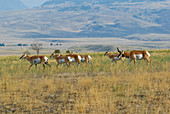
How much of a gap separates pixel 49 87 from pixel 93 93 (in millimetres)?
2707

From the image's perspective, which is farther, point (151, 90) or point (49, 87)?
point (49, 87)

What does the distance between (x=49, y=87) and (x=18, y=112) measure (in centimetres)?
411

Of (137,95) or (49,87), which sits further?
(49,87)

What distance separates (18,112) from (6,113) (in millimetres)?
359

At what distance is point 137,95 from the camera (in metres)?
11.4

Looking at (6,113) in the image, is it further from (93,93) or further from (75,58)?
(75,58)

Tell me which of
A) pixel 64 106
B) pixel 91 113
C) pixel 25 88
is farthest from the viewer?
pixel 25 88

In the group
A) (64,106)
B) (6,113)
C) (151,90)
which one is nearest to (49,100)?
(64,106)

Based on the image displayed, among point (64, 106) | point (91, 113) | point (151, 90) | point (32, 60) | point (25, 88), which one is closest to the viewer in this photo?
point (91, 113)

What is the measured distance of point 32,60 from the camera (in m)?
22.3

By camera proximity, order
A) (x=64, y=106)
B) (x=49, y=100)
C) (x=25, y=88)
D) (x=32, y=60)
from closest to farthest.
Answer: (x=64, y=106)
(x=49, y=100)
(x=25, y=88)
(x=32, y=60)

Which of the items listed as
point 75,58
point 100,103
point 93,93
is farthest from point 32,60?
point 100,103

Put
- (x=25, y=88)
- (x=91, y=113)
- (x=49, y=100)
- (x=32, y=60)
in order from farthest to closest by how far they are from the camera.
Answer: (x=32, y=60) → (x=25, y=88) → (x=49, y=100) → (x=91, y=113)

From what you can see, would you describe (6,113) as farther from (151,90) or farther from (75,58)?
(75,58)
